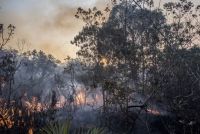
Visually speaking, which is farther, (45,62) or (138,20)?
(45,62)

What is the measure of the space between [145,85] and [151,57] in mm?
4107

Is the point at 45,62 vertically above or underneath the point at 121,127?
above

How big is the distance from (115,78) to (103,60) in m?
4.05

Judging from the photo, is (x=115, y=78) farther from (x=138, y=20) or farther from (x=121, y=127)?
(x=138, y=20)

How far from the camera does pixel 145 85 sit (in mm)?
27375

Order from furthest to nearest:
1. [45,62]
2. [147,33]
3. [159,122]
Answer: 1. [45,62]
2. [147,33]
3. [159,122]

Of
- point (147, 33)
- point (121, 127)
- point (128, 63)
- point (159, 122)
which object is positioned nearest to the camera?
point (121, 127)

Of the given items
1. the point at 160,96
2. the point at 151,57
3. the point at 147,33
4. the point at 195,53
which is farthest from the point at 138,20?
the point at 160,96

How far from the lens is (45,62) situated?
196 feet

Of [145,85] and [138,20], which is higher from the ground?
[138,20]

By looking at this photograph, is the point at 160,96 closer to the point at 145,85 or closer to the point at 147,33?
the point at 145,85

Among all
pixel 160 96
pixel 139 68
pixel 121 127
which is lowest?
pixel 121 127

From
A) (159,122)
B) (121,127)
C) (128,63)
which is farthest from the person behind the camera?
(128,63)

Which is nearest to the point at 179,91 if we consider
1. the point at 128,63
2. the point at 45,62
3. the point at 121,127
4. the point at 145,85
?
the point at 145,85
